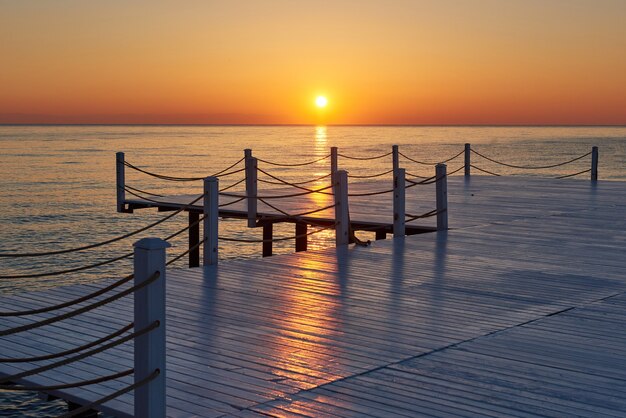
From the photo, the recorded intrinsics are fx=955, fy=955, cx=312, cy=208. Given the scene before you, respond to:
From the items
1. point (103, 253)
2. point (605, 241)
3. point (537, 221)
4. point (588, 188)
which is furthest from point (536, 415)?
point (103, 253)

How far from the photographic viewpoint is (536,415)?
5.56 meters

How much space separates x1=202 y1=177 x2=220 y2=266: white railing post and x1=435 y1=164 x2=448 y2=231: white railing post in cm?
397

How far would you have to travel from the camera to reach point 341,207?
40.7 ft

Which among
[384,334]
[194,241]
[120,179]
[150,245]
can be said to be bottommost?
[194,241]

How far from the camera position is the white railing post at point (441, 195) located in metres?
13.8

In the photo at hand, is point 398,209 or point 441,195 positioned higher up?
point 441,195

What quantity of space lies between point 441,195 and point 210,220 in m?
4.29

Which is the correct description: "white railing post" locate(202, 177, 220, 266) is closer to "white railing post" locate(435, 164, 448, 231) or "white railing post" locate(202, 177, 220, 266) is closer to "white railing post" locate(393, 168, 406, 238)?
"white railing post" locate(393, 168, 406, 238)

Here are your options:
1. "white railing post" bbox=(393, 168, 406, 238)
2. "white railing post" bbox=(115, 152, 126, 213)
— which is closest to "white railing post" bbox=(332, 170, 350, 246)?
"white railing post" bbox=(393, 168, 406, 238)

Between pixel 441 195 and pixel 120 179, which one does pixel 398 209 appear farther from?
pixel 120 179

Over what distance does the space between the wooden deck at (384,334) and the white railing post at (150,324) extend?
0.40 meters

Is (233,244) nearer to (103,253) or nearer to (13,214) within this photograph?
(103,253)

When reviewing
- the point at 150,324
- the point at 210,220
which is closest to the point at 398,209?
the point at 210,220

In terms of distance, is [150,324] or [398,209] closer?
[150,324]
